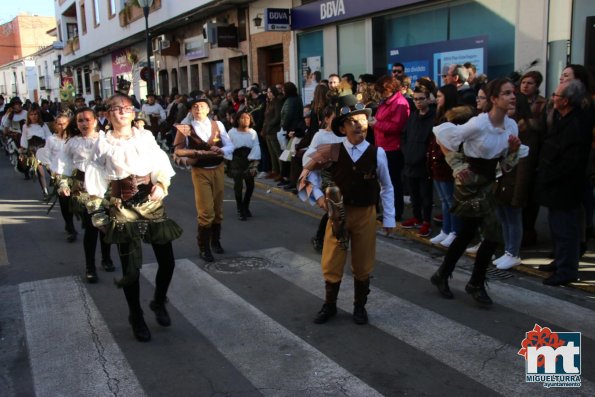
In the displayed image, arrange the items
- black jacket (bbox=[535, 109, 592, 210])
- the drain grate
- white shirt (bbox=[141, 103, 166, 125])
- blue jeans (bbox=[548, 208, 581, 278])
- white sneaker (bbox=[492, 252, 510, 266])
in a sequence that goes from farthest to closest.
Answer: white shirt (bbox=[141, 103, 166, 125]) < the drain grate < white sneaker (bbox=[492, 252, 510, 266]) < blue jeans (bbox=[548, 208, 581, 278]) < black jacket (bbox=[535, 109, 592, 210])

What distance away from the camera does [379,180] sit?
473 centimetres

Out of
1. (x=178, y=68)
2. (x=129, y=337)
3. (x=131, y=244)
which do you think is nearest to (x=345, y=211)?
(x=131, y=244)

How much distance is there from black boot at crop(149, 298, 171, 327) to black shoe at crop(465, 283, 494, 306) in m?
2.67

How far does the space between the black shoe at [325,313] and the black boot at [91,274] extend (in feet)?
8.67

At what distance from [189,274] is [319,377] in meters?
2.74

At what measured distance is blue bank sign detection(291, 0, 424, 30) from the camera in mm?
13234

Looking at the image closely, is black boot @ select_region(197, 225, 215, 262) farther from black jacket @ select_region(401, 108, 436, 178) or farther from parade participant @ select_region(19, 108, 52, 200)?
parade participant @ select_region(19, 108, 52, 200)

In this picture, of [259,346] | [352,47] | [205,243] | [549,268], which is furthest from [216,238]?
[352,47]

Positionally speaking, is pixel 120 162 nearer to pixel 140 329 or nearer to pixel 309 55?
pixel 140 329

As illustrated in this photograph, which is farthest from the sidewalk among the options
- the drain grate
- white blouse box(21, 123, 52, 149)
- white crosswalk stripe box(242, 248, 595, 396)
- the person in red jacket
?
white blouse box(21, 123, 52, 149)

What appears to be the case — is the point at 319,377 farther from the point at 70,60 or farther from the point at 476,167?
the point at 70,60

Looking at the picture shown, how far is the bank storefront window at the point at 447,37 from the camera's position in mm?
10539

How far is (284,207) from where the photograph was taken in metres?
9.89

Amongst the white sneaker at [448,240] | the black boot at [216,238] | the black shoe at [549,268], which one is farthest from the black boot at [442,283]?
the black boot at [216,238]
